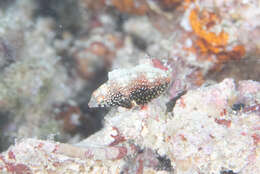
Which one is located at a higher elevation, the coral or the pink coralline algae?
the pink coralline algae

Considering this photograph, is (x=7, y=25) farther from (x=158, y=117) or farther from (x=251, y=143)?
(x=251, y=143)

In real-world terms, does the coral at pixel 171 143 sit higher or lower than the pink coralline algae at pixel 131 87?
lower

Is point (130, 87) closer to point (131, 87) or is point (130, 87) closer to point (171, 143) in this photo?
point (131, 87)

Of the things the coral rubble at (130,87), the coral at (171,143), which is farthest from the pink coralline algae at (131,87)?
the coral at (171,143)

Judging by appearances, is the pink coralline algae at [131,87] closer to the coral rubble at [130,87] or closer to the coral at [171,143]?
the coral rubble at [130,87]

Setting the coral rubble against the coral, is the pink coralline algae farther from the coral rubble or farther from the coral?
the coral

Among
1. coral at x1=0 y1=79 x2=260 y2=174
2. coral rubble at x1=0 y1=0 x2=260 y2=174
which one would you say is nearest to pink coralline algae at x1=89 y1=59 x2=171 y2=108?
coral rubble at x1=0 y1=0 x2=260 y2=174

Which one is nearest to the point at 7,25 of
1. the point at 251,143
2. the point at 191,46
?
the point at 191,46

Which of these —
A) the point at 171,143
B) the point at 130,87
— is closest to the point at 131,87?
the point at 130,87
